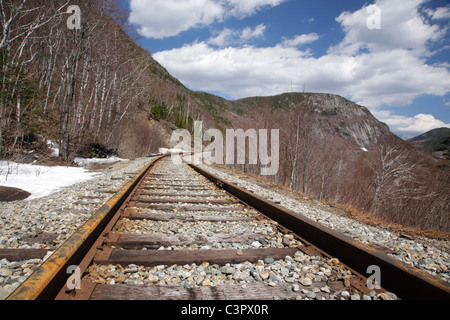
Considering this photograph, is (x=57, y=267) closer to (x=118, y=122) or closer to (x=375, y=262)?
(x=375, y=262)

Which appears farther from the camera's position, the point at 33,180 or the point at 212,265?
the point at 33,180

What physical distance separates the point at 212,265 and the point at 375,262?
124 cm

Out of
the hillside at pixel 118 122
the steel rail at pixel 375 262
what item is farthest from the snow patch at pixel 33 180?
the steel rail at pixel 375 262

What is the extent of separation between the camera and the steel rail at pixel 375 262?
1.48 metres

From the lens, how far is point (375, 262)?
5.87 feet

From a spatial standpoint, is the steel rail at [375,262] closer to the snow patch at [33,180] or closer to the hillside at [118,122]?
the snow patch at [33,180]

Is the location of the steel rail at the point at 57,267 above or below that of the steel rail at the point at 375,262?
above

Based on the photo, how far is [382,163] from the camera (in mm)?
16750

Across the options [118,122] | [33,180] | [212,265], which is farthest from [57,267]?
[118,122]

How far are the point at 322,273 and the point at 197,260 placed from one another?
0.99 metres

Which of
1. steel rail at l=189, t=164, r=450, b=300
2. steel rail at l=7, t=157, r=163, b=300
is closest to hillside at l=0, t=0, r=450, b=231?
steel rail at l=189, t=164, r=450, b=300

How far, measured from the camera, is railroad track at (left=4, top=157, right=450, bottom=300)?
1467 mm
